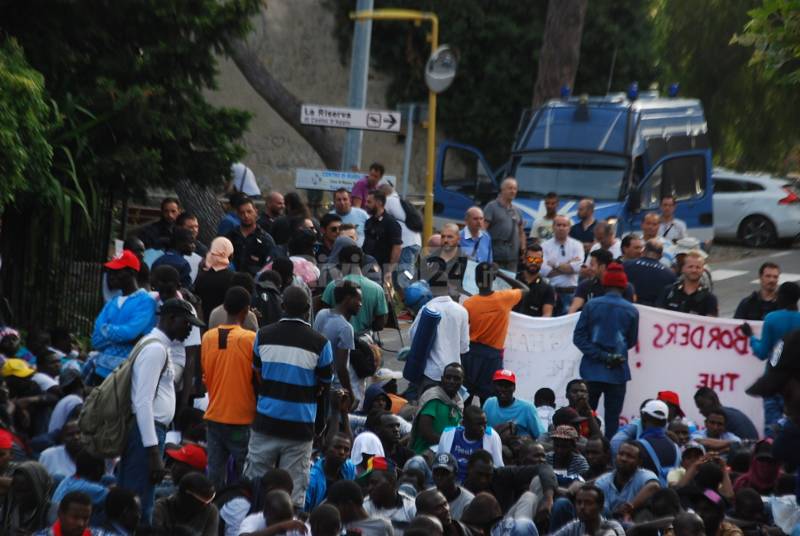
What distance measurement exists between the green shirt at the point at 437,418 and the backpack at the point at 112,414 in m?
2.24

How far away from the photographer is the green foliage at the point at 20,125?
13027mm

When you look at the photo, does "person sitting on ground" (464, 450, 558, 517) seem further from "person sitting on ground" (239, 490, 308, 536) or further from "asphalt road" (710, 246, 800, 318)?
"asphalt road" (710, 246, 800, 318)

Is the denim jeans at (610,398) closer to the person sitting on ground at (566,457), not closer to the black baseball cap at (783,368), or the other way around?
the person sitting on ground at (566,457)

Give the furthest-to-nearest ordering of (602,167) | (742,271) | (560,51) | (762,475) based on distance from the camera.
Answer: (560,51) → (742,271) → (602,167) → (762,475)

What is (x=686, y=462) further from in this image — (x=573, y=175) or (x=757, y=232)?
(x=757, y=232)

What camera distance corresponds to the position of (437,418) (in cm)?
1126

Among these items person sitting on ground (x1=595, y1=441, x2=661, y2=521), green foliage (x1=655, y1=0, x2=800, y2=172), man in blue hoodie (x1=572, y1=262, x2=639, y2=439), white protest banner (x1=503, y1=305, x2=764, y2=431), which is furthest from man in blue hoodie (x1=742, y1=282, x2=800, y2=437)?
green foliage (x1=655, y1=0, x2=800, y2=172)

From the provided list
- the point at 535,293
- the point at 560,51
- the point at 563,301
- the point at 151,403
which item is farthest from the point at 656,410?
the point at 560,51

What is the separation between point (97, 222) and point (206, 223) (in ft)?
12.3

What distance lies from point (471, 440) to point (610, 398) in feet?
8.78

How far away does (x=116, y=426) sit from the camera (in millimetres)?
9641

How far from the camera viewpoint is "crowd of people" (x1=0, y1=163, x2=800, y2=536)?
29.8 ft

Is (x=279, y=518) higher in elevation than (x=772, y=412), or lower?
lower

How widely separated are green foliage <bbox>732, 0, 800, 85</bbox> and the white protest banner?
9.59ft
